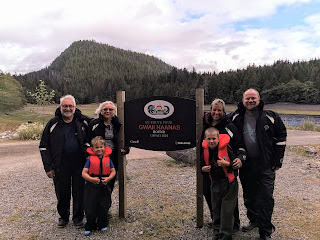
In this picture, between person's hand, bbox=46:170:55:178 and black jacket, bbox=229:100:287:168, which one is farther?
person's hand, bbox=46:170:55:178

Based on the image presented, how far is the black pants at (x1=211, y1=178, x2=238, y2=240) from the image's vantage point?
11.1 feet

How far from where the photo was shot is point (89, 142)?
3934 mm

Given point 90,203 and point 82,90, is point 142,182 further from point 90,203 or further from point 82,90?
point 82,90

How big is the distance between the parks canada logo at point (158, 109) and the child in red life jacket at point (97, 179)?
949 mm

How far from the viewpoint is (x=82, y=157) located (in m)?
3.92

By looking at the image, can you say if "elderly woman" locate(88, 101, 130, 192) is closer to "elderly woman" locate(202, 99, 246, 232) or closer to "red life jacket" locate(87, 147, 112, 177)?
→ "red life jacket" locate(87, 147, 112, 177)

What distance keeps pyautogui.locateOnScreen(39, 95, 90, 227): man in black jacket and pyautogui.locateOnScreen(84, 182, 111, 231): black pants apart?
1.12 ft

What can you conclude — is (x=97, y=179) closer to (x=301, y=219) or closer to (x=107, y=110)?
(x=107, y=110)

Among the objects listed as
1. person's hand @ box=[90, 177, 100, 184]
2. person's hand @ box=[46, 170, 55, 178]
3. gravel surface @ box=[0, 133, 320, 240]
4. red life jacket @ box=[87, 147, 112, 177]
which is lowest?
gravel surface @ box=[0, 133, 320, 240]

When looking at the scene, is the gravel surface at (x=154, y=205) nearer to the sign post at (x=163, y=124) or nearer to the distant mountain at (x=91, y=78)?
the sign post at (x=163, y=124)

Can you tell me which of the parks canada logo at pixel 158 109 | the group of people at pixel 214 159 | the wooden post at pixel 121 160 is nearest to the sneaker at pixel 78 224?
the group of people at pixel 214 159

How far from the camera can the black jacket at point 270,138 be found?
3467mm

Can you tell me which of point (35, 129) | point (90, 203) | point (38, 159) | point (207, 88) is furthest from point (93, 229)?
point (207, 88)

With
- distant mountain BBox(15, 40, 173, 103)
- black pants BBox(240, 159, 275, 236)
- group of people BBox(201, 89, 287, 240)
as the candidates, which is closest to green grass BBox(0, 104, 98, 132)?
group of people BBox(201, 89, 287, 240)
